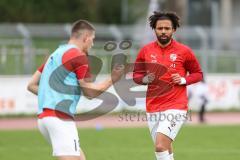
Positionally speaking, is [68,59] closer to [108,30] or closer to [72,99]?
[72,99]

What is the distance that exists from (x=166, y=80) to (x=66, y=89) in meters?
2.21

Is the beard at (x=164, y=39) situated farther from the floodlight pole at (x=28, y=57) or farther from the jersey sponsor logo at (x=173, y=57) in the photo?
the floodlight pole at (x=28, y=57)

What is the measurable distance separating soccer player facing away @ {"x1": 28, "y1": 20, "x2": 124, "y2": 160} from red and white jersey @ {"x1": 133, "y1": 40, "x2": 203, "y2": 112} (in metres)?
1.76

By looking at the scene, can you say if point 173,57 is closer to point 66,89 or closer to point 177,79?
point 177,79

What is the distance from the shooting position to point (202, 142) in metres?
18.0

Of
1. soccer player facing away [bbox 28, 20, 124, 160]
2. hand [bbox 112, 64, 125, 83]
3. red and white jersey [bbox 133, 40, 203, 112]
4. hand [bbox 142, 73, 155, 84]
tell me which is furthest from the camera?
hand [bbox 142, 73, 155, 84]

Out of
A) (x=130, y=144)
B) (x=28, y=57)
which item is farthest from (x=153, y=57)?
(x=28, y=57)

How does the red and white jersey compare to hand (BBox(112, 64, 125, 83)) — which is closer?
hand (BBox(112, 64, 125, 83))

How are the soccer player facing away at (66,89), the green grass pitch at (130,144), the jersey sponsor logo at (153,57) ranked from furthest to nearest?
1. the green grass pitch at (130,144)
2. the jersey sponsor logo at (153,57)
3. the soccer player facing away at (66,89)

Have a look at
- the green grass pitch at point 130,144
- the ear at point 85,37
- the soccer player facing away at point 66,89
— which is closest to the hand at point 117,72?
the soccer player facing away at point 66,89

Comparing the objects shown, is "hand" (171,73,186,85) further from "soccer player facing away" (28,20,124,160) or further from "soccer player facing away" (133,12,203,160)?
"soccer player facing away" (28,20,124,160)

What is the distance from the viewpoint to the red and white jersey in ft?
34.2

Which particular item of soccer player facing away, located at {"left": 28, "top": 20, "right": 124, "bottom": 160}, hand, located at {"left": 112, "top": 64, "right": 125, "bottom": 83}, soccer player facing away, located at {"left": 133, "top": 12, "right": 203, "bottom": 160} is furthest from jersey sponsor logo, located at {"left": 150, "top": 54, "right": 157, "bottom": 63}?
soccer player facing away, located at {"left": 28, "top": 20, "right": 124, "bottom": 160}

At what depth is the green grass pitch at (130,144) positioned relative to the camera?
14836mm
